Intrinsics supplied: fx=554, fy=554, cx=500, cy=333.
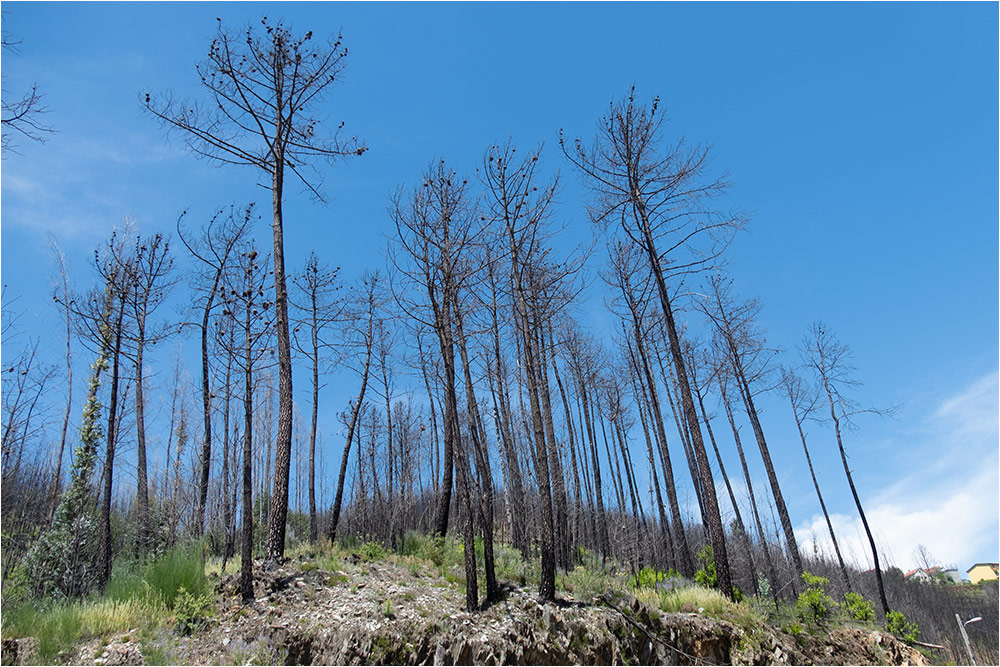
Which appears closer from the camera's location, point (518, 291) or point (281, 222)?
point (281, 222)

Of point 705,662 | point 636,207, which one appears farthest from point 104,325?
point 705,662

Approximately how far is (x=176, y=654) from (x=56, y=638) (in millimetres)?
1436

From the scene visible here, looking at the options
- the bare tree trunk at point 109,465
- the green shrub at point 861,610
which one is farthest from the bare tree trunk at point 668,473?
the bare tree trunk at point 109,465

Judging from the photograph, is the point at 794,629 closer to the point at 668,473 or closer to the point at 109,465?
the point at 668,473

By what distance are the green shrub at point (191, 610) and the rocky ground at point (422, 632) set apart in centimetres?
10

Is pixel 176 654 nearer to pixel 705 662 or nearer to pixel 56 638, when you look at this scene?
pixel 56 638

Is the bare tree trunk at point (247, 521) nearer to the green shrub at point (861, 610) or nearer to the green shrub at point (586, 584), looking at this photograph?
the green shrub at point (586, 584)

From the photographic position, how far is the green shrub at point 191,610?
734 centimetres

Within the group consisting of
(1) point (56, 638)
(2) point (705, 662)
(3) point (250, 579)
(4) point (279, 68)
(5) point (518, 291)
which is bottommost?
(2) point (705, 662)

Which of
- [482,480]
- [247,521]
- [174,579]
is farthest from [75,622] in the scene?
[482,480]

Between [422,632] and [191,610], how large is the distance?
316 cm

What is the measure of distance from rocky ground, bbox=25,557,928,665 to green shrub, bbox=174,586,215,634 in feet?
0.32

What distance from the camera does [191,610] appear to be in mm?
7539

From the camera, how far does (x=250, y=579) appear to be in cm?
807
